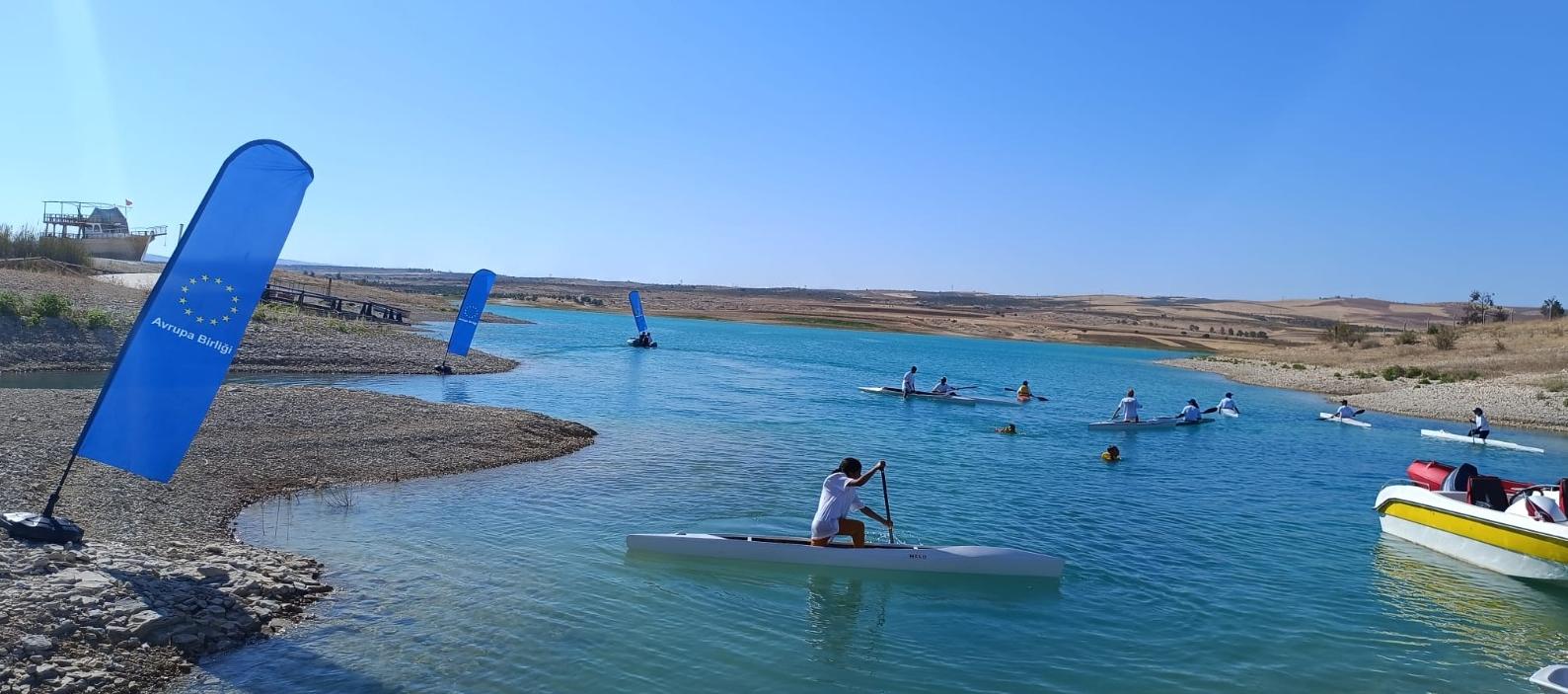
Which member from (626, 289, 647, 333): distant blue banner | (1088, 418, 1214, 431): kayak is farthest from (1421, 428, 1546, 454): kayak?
(626, 289, 647, 333): distant blue banner

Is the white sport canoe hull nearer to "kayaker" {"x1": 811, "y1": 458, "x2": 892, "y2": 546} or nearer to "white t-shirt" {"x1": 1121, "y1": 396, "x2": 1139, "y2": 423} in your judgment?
Answer: "kayaker" {"x1": 811, "y1": 458, "x2": 892, "y2": 546}

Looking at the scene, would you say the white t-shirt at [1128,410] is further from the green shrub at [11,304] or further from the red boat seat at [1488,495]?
the green shrub at [11,304]

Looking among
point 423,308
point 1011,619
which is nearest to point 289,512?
point 1011,619

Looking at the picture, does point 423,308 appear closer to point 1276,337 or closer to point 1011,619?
point 1011,619

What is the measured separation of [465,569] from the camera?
13.1 m

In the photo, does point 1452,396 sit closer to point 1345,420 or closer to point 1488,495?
point 1345,420

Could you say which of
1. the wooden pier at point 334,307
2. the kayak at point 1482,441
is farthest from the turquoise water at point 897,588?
the wooden pier at point 334,307

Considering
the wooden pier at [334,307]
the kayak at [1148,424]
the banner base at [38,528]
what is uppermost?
the wooden pier at [334,307]

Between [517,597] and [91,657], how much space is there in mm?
4645

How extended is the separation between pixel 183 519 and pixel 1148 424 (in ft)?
106

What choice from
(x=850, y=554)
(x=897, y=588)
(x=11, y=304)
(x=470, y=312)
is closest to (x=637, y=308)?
(x=470, y=312)

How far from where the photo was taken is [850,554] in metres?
14.1

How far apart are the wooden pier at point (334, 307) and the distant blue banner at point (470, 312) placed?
16124 mm

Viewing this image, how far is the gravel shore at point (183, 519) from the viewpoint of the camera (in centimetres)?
869
